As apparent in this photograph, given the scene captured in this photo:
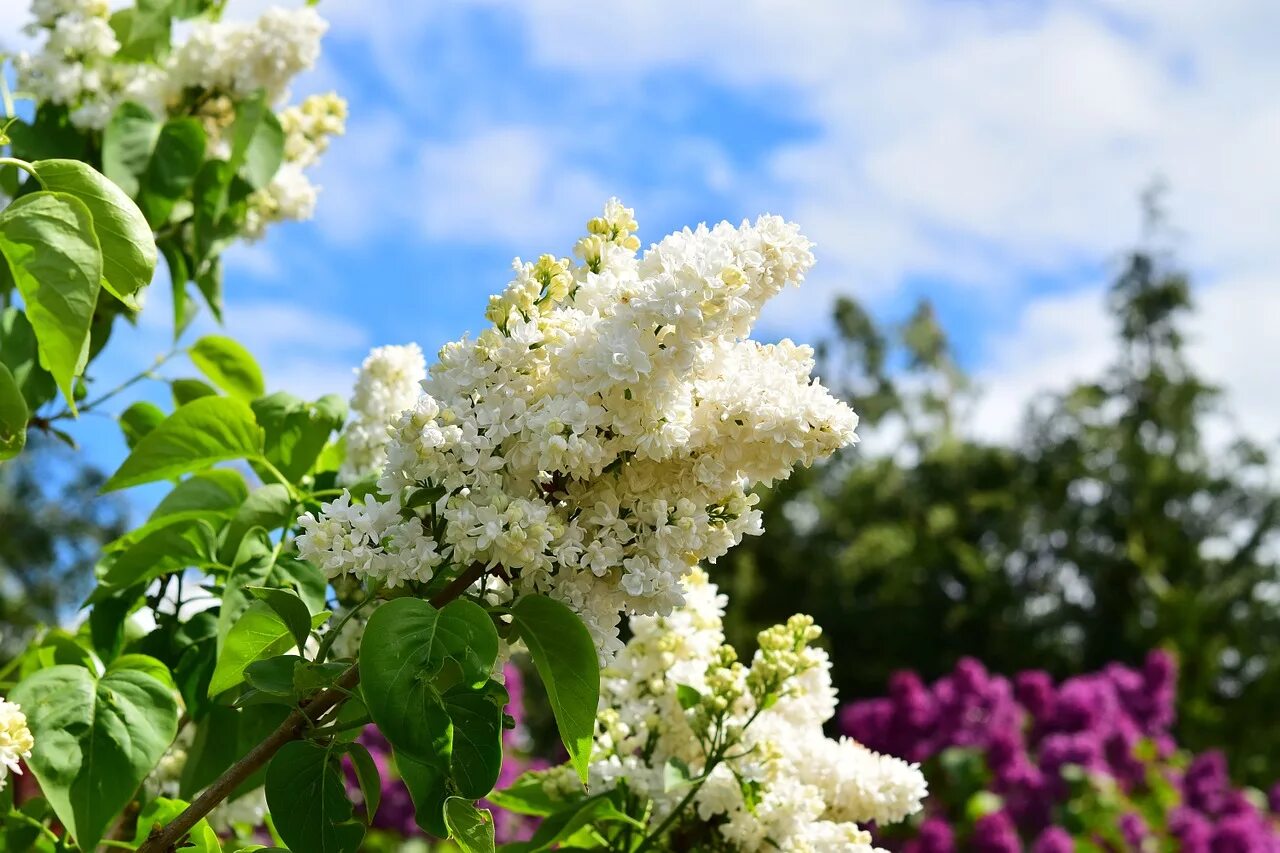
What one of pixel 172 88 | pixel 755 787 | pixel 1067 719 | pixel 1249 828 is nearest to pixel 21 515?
pixel 1067 719

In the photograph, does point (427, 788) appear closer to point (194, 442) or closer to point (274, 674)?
point (274, 674)

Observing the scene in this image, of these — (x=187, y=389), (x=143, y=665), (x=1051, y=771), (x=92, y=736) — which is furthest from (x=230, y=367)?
(x=1051, y=771)

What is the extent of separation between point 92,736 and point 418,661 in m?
0.49

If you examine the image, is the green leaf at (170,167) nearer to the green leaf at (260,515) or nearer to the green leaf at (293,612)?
the green leaf at (260,515)

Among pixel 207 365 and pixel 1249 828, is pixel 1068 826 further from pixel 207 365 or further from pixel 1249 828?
pixel 207 365

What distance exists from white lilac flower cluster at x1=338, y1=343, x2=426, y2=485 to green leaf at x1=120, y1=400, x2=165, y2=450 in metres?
0.35

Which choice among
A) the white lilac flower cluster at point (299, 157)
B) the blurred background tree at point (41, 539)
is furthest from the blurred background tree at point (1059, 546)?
the white lilac flower cluster at point (299, 157)

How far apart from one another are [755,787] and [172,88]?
1571 mm

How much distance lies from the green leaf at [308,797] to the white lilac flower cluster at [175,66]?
140cm

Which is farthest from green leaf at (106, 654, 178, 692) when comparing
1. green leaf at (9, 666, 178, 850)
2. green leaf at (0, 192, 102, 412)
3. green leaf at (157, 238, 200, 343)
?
green leaf at (157, 238, 200, 343)

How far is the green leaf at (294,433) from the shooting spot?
5.26ft

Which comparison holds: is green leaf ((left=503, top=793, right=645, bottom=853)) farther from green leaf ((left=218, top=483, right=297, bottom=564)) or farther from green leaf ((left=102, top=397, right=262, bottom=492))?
green leaf ((left=102, top=397, right=262, bottom=492))

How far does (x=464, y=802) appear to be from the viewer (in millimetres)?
969

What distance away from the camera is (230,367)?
77.0 inches
